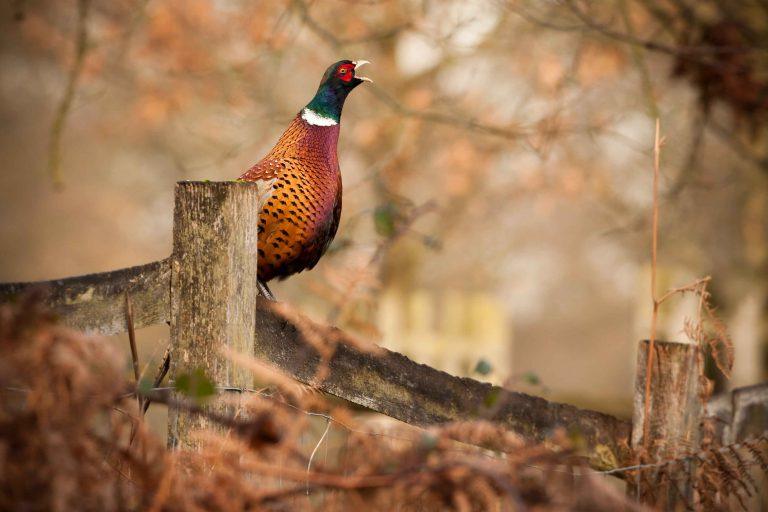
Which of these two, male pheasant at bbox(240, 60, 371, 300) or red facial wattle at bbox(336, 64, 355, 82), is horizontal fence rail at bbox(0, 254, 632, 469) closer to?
male pheasant at bbox(240, 60, 371, 300)

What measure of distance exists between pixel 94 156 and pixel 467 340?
352 inches

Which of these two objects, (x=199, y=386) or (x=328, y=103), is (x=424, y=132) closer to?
(x=328, y=103)

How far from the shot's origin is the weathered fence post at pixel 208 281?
5.74ft

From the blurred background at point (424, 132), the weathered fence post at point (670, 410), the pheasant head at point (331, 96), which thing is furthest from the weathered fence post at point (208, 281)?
the blurred background at point (424, 132)

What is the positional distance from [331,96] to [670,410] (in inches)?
52.1

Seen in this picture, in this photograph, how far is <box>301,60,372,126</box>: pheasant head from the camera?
233 centimetres

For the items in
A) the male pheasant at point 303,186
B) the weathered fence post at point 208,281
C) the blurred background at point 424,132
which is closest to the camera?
the weathered fence post at point 208,281

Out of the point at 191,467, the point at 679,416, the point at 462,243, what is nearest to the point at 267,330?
the point at 191,467

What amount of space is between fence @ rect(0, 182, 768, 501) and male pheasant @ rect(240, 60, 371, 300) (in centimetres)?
30

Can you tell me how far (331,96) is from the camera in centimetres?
234

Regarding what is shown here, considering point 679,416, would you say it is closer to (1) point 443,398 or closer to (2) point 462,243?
(1) point 443,398

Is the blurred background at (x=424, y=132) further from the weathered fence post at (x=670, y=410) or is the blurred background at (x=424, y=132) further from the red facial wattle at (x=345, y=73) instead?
the red facial wattle at (x=345, y=73)

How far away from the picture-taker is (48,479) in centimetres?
113

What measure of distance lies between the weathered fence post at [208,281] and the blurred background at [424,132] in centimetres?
149
